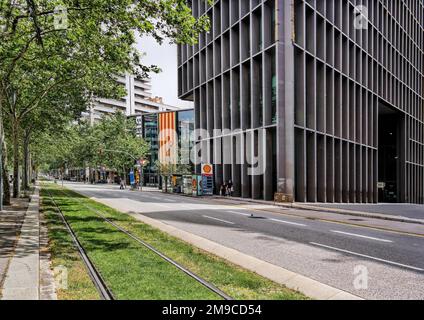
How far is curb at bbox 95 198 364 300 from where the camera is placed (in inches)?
234

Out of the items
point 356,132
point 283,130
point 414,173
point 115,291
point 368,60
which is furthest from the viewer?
point 414,173

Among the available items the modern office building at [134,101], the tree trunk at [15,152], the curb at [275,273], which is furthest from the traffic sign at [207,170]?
the modern office building at [134,101]

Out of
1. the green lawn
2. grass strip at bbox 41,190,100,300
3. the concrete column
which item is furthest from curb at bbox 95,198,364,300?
the concrete column

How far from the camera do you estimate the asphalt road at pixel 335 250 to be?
661 cm

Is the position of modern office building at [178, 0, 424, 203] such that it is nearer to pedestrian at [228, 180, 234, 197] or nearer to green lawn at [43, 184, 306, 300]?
pedestrian at [228, 180, 234, 197]

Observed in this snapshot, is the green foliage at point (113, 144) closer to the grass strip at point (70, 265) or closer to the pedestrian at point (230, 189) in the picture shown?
the pedestrian at point (230, 189)

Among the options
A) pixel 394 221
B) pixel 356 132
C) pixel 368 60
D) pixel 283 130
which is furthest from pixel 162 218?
pixel 368 60

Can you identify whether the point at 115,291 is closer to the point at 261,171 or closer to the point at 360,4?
the point at 261,171

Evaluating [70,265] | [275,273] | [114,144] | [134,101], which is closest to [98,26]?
[70,265]

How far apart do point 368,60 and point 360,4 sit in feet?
21.6

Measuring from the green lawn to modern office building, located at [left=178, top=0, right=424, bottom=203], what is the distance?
65.5ft

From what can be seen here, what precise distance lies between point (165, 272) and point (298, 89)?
89.2ft

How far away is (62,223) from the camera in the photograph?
1391cm

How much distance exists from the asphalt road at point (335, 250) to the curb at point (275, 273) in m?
0.33
